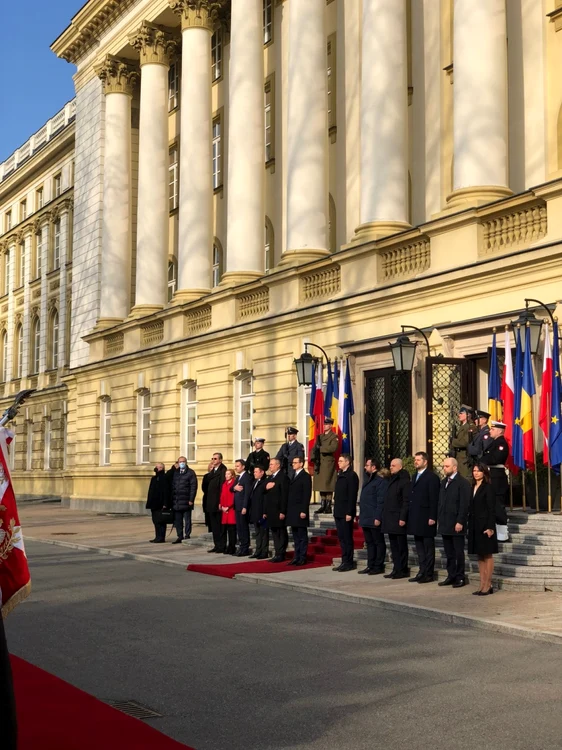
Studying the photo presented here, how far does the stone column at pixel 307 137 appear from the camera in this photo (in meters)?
26.2

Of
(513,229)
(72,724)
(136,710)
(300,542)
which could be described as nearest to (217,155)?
(513,229)

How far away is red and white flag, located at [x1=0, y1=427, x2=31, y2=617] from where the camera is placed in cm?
568

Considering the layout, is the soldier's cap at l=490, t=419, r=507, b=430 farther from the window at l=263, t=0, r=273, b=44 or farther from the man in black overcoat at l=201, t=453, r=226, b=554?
the window at l=263, t=0, r=273, b=44

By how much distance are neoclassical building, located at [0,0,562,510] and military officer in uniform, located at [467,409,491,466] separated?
2.04 metres

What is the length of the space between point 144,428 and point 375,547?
18730mm

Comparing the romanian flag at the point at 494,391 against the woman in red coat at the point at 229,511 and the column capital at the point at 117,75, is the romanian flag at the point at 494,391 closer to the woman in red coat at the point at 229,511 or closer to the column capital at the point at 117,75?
the woman in red coat at the point at 229,511

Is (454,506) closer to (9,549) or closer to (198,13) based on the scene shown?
(9,549)

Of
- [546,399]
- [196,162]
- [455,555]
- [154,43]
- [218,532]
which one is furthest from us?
[154,43]

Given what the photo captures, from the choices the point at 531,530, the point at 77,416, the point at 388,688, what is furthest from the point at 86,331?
the point at 388,688

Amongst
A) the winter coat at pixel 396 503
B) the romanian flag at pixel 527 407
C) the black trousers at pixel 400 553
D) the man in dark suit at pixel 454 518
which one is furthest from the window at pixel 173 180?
the man in dark suit at pixel 454 518

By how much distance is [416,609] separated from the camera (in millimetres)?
13070

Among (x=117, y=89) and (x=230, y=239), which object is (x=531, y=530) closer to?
(x=230, y=239)

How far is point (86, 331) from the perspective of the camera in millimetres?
40531

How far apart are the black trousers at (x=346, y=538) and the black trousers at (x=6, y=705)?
1283 cm
